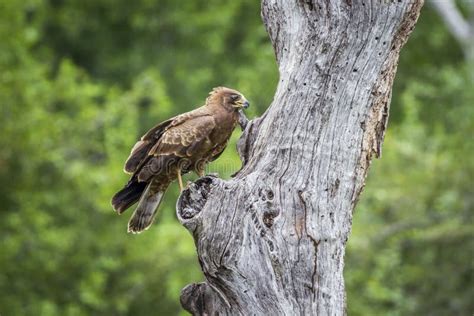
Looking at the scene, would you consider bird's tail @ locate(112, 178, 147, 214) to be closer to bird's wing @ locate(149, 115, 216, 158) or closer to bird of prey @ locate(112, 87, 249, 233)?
bird of prey @ locate(112, 87, 249, 233)

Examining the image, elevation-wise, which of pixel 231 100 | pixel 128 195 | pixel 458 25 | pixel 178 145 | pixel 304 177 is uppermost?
pixel 458 25

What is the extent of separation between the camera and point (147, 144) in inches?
328

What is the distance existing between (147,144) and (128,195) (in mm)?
338

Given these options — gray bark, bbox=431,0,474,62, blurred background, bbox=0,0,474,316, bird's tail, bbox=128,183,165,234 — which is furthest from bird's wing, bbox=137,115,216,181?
gray bark, bbox=431,0,474,62

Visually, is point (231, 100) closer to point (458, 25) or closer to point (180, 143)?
point (180, 143)

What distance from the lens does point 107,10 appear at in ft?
80.8

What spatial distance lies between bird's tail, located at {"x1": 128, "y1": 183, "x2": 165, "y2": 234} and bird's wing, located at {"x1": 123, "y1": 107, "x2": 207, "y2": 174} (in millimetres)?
307

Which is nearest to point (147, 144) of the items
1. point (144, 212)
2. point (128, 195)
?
point (128, 195)

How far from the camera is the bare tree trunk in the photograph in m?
6.73

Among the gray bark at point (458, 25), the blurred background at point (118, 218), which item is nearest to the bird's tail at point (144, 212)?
the blurred background at point (118, 218)

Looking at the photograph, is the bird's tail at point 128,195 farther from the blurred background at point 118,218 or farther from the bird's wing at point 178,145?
the blurred background at point 118,218

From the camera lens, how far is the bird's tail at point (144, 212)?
855cm

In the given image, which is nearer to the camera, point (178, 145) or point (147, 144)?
point (178, 145)

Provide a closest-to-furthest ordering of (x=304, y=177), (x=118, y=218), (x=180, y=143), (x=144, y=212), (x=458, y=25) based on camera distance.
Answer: (x=304, y=177), (x=180, y=143), (x=144, y=212), (x=118, y=218), (x=458, y=25)
